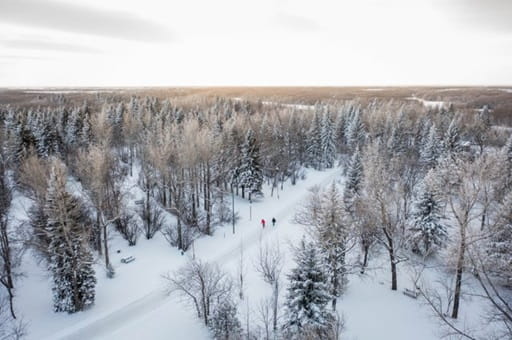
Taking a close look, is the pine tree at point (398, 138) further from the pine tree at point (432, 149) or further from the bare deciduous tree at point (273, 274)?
the bare deciduous tree at point (273, 274)

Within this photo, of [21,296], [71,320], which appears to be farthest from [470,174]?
[21,296]

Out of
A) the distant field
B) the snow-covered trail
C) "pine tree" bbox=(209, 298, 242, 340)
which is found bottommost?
the snow-covered trail

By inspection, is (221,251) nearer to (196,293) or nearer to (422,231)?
(196,293)

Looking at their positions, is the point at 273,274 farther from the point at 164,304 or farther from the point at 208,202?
the point at 208,202

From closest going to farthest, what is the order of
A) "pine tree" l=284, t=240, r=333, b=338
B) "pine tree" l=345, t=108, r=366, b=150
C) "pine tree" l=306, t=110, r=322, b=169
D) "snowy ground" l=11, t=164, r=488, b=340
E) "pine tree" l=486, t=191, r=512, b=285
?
→ "pine tree" l=284, t=240, r=333, b=338 < "snowy ground" l=11, t=164, r=488, b=340 < "pine tree" l=486, t=191, r=512, b=285 < "pine tree" l=306, t=110, r=322, b=169 < "pine tree" l=345, t=108, r=366, b=150

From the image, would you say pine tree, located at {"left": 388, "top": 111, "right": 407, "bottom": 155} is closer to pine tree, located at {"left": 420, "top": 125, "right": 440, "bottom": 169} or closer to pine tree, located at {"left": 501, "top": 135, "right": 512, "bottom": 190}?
pine tree, located at {"left": 420, "top": 125, "right": 440, "bottom": 169}

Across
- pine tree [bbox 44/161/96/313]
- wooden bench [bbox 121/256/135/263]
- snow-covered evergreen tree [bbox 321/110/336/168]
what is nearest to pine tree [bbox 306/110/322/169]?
snow-covered evergreen tree [bbox 321/110/336/168]

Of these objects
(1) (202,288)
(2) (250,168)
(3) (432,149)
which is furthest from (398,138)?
(1) (202,288)
